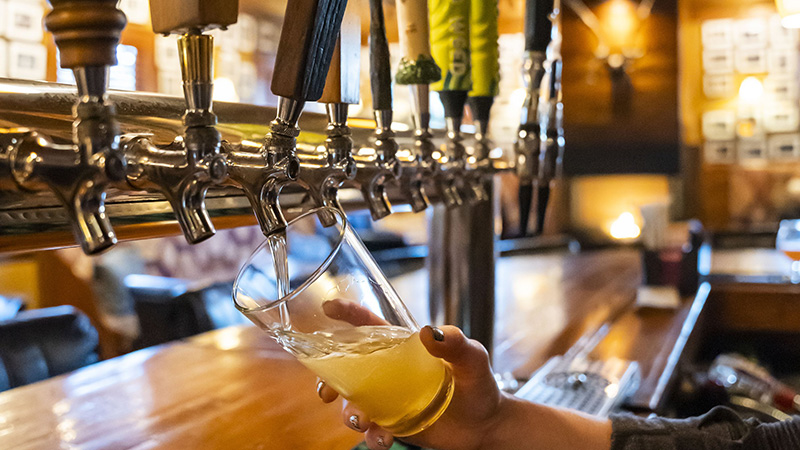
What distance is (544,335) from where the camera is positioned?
195cm

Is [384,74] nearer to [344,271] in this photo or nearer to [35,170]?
[344,271]

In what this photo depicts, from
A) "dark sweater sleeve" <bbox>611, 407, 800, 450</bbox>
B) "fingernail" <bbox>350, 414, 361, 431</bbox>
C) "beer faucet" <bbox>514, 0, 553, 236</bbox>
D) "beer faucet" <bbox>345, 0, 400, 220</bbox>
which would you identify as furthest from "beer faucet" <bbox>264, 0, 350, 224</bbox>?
"dark sweater sleeve" <bbox>611, 407, 800, 450</bbox>

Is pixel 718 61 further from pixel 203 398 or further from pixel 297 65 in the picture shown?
pixel 297 65

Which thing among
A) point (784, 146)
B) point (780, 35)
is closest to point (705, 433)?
point (784, 146)

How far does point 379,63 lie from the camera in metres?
0.78

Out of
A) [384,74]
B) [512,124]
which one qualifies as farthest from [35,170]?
[512,124]

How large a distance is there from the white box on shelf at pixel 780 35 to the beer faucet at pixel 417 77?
→ 763 cm

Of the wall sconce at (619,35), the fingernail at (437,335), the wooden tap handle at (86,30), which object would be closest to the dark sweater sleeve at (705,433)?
the fingernail at (437,335)

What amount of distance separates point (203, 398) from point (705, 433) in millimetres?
821

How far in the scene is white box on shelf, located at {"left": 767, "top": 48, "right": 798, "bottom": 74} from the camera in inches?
284

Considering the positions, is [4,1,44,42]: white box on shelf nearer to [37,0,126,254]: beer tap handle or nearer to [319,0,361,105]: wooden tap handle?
[319,0,361,105]: wooden tap handle

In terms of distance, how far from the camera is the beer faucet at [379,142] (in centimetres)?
75

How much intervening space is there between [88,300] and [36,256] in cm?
50

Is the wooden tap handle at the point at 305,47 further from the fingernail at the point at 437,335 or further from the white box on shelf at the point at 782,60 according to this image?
the white box on shelf at the point at 782,60
